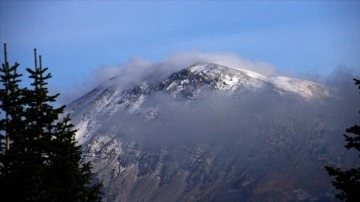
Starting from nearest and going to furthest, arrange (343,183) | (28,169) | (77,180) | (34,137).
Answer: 1. (343,183)
2. (28,169)
3. (34,137)
4. (77,180)

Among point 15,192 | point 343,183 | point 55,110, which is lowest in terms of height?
point 343,183

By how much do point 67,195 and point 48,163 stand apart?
2013 millimetres

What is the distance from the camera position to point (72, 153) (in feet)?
129

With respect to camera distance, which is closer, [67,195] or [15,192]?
[15,192]

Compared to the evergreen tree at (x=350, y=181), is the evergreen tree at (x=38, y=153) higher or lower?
higher

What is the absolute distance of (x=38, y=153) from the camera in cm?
3638

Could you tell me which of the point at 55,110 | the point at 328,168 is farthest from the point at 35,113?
the point at 328,168

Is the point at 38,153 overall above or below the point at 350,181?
above

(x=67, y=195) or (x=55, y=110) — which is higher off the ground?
(x=55, y=110)

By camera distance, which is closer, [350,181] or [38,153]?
[350,181]

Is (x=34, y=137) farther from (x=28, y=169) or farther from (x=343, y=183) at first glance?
(x=343, y=183)

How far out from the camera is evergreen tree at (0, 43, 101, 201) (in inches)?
1323

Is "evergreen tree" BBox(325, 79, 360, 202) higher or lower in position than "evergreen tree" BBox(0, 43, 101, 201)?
lower

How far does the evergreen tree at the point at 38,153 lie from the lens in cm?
3359
